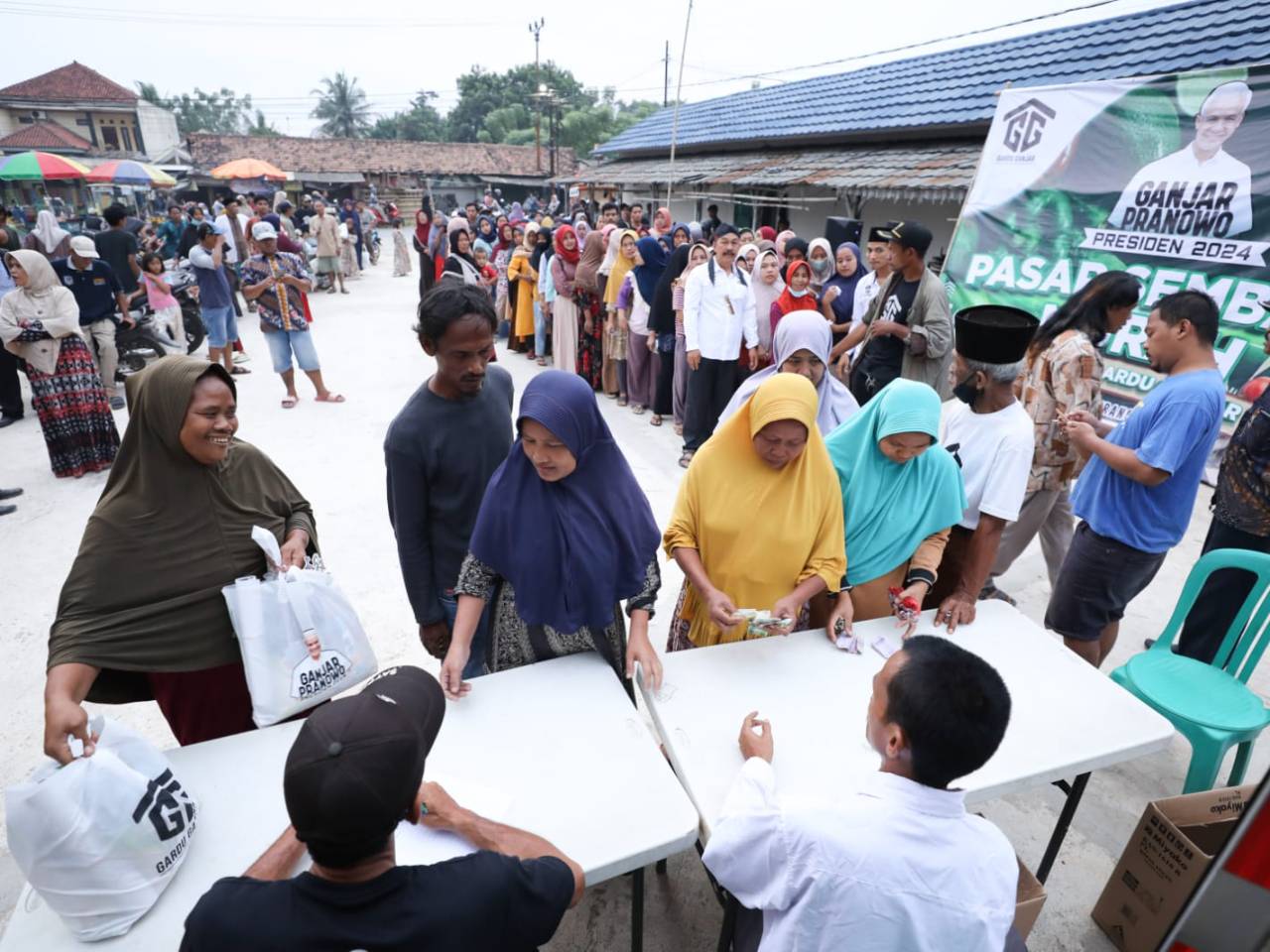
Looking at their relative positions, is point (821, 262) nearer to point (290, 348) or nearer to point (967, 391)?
point (967, 391)

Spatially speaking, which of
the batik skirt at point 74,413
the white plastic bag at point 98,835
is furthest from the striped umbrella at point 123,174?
the white plastic bag at point 98,835

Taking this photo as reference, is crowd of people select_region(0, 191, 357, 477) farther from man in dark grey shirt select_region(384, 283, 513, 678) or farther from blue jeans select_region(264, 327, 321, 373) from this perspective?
man in dark grey shirt select_region(384, 283, 513, 678)

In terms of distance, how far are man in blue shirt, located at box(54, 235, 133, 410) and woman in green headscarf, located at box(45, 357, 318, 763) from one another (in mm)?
4611

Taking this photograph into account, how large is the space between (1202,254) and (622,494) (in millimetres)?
5294

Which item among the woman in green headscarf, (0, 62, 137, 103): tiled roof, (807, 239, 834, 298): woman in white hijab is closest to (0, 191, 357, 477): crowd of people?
the woman in green headscarf

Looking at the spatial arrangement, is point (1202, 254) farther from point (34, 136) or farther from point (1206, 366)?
point (34, 136)

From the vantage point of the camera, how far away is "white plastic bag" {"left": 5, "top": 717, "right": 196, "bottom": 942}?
3.53 ft

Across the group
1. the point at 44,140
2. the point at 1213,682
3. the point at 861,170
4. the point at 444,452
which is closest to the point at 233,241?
the point at 861,170

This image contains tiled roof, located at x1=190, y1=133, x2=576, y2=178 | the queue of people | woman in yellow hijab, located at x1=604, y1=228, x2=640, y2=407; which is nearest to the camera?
the queue of people

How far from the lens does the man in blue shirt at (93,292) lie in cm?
517

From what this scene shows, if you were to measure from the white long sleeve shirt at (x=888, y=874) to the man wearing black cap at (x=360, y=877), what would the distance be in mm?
503

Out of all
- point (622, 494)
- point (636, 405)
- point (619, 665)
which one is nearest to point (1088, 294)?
point (622, 494)

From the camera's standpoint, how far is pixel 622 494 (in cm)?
186

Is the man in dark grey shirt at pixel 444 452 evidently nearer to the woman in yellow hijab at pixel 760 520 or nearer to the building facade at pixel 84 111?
the woman in yellow hijab at pixel 760 520
